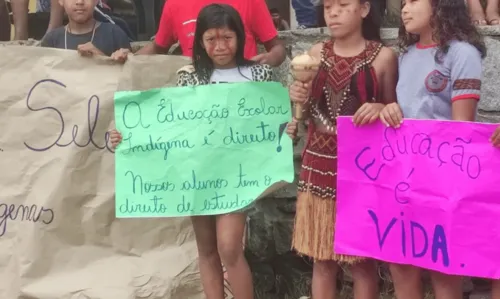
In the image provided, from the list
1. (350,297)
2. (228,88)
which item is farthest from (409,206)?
(350,297)

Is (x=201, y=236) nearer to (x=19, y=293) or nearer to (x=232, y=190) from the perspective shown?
(x=232, y=190)

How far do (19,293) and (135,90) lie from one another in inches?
40.9

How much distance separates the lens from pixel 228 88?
3.06 meters

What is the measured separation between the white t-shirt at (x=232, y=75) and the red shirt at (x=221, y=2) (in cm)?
35

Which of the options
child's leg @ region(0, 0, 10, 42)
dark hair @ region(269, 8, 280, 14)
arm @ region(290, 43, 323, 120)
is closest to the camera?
arm @ region(290, 43, 323, 120)

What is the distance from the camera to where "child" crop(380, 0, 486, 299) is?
2.61 metres

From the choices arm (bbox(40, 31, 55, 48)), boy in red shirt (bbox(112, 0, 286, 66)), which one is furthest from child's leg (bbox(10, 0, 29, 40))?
boy in red shirt (bbox(112, 0, 286, 66))

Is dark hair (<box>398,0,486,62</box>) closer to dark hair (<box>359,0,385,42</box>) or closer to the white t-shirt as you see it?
dark hair (<box>359,0,385,42</box>)

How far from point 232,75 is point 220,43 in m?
0.15

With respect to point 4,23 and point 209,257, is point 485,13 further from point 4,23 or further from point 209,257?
point 4,23

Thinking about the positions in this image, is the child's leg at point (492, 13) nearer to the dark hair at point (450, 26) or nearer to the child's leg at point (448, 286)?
the dark hair at point (450, 26)

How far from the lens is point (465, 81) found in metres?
2.59

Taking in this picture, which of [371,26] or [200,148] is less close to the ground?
[371,26]

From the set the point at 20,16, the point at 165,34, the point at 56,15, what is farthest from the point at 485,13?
the point at 20,16
